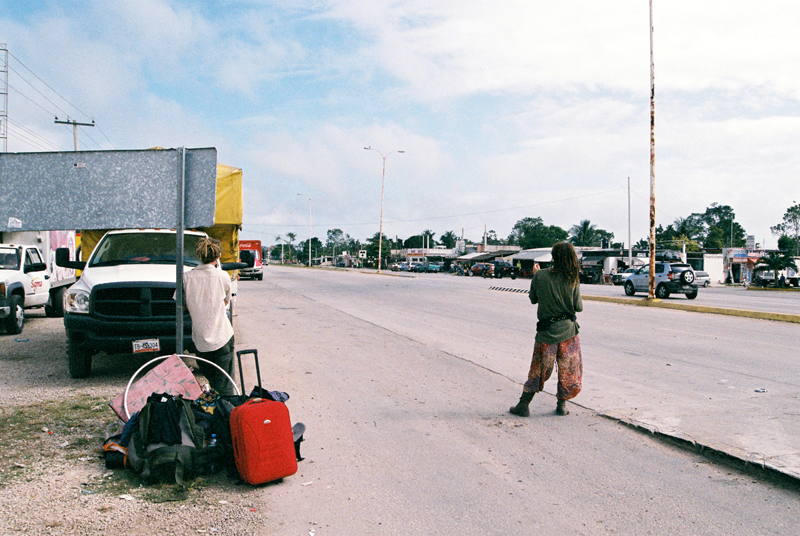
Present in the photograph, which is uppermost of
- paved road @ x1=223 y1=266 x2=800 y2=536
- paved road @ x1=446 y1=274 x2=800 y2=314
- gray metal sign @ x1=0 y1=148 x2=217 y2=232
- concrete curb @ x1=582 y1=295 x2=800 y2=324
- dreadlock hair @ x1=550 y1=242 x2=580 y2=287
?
gray metal sign @ x1=0 y1=148 x2=217 y2=232

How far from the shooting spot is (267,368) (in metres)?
8.58

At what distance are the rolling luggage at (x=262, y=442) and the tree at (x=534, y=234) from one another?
358ft

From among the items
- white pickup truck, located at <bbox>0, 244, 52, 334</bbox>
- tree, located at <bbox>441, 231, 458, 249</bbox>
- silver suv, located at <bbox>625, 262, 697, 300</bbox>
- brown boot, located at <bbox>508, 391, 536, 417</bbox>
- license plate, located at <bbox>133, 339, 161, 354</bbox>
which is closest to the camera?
brown boot, located at <bbox>508, 391, 536, 417</bbox>

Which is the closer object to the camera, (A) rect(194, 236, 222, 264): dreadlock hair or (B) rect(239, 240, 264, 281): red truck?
(A) rect(194, 236, 222, 264): dreadlock hair

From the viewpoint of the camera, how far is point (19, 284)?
1228 cm

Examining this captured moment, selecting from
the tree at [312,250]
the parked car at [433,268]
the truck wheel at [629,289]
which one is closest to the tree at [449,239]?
the tree at [312,250]

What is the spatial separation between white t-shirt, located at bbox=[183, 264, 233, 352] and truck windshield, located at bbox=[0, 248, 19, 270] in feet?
32.4

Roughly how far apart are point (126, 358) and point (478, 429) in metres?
6.61

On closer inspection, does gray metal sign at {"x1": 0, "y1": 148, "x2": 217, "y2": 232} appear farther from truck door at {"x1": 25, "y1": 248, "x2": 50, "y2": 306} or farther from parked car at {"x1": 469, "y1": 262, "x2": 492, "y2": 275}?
parked car at {"x1": 469, "y1": 262, "x2": 492, "y2": 275}

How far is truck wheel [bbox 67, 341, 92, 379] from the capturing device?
750cm

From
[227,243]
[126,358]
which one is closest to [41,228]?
[126,358]

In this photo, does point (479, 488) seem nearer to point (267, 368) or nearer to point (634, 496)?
point (634, 496)

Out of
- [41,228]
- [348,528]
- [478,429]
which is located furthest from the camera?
[478,429]

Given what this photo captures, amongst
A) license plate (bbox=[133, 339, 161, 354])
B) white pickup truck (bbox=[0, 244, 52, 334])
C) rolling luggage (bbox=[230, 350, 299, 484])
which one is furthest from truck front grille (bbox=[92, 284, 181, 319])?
white pickup truck (bbox=[0, 244, 52, 334])
